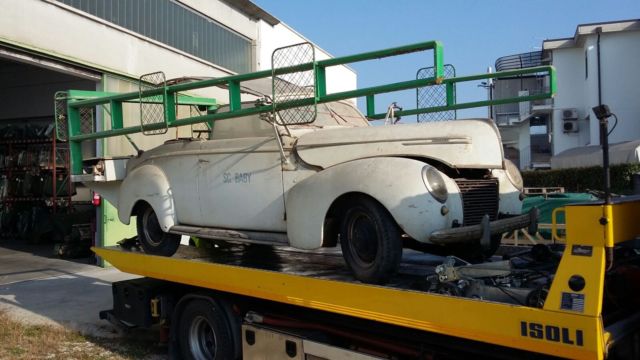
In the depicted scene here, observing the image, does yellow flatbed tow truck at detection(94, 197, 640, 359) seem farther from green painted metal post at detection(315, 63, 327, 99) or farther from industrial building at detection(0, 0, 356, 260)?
industrial building at detection(0, 0, 356, 260)

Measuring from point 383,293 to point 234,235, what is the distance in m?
2.03

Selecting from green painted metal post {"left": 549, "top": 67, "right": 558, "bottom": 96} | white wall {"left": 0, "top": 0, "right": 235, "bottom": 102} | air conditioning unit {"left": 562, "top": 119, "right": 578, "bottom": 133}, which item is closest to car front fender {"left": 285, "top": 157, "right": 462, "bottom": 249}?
green painted metal post {"left": 549, "top": 67, "right": 558, "bottom": 96}

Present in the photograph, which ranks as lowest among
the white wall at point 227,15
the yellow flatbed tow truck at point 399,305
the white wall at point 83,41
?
the yellow flatbed tow truck at point 399,305

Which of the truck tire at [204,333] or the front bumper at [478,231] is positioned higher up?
the front bumper at [478,231]

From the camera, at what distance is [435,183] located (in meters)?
3.86

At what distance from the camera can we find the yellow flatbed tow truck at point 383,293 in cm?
282

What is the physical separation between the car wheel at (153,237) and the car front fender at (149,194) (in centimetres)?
16

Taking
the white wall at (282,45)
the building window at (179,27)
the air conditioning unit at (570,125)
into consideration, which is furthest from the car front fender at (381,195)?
the air conditioning unit at (570,125)

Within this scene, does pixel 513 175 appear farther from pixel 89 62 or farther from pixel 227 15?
pixel 227 15

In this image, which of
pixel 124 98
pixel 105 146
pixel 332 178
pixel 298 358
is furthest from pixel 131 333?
pixel 105 146

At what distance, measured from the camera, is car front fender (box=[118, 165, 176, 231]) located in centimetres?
583

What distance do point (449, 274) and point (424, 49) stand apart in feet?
5.13

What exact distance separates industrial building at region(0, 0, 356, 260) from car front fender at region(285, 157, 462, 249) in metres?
7.44

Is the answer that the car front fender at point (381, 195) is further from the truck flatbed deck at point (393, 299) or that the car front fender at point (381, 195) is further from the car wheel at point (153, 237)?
the car wheel at point (153, 237)
